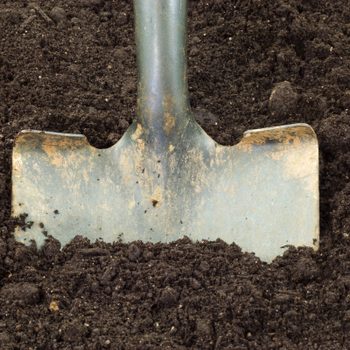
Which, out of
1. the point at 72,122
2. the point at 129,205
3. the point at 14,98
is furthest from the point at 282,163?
the point at 14,98

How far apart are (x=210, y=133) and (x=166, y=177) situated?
24 centimetres

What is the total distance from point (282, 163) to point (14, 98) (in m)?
0.80

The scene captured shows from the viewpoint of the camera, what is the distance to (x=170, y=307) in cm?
205

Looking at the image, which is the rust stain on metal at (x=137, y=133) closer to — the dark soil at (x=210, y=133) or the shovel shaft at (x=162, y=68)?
the shovel shaft at (x=162, y=68)

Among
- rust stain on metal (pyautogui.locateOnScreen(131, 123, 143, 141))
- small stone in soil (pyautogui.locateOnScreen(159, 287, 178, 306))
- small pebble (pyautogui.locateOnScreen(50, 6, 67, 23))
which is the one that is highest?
small pebble (pyautogui.locateOnScreen(50, 6, 67, 23))

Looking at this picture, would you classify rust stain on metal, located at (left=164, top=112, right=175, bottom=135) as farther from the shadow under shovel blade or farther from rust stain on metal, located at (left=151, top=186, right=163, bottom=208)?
rust stain on metal, located at (left=151, top=186, right=163, bottom=208)

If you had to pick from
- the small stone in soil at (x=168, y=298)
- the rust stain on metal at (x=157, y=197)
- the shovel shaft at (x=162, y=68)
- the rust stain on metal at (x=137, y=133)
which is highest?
the shovel shaft at (x=162, y=68)

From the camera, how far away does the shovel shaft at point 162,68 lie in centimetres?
221

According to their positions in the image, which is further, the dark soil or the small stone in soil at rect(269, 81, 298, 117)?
the small stone in soil at rect(269, 81, 298, 117)

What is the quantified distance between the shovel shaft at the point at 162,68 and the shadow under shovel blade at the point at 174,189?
4 cm

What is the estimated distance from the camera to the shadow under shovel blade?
2221mm

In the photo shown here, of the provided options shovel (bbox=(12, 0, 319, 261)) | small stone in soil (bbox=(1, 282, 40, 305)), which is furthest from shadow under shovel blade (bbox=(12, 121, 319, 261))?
small stone in soil (bbox=(1, 282, 40, 305))

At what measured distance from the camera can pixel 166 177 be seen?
89.7 inches

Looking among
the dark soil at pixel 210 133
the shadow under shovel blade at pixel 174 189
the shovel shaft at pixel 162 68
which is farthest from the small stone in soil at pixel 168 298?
the shovel shaft at pixel 162 68
